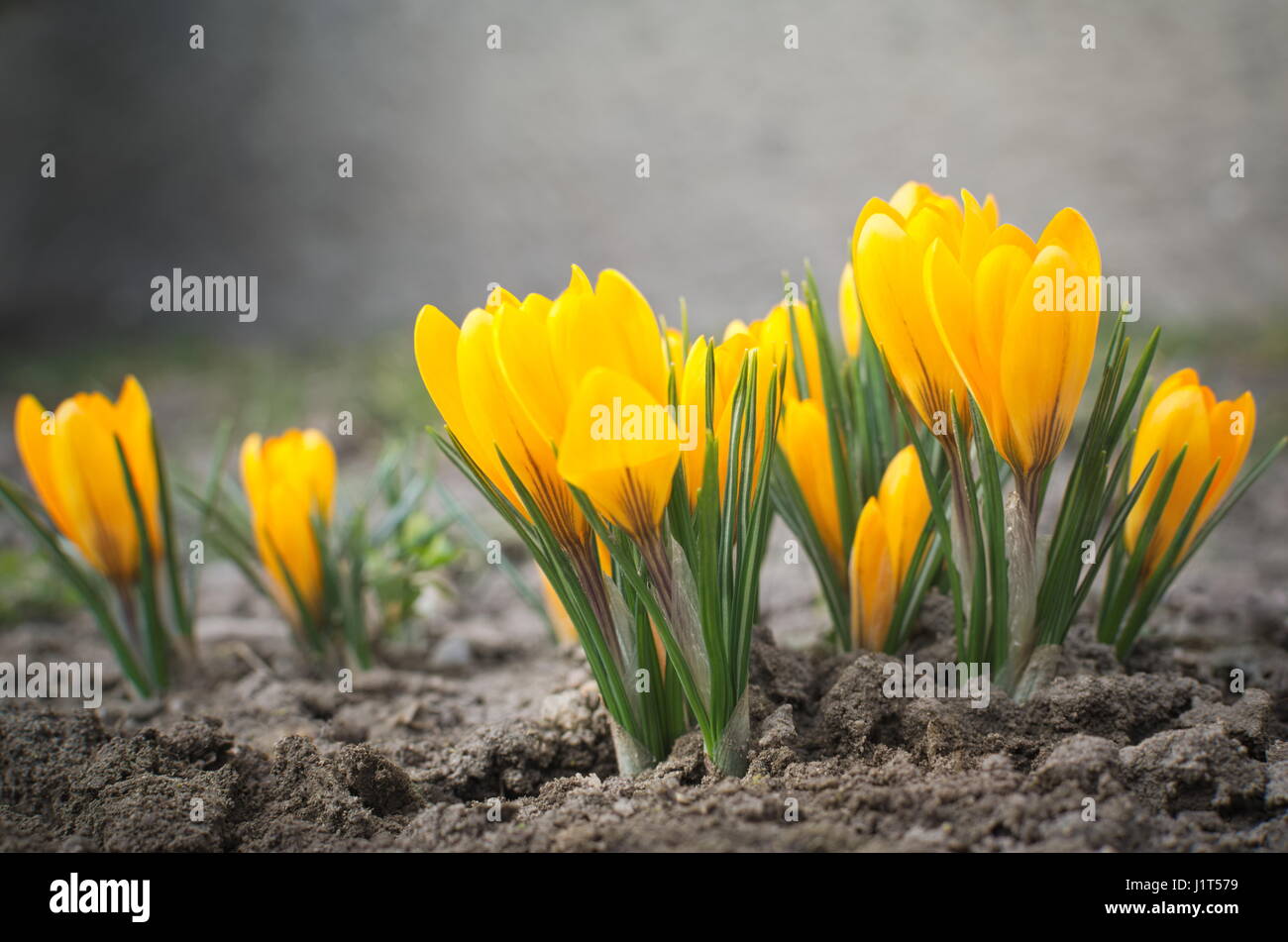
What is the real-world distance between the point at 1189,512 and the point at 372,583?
1123 millimetres

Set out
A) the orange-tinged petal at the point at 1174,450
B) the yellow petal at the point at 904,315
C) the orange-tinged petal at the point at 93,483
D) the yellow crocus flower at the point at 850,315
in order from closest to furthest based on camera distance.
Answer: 1. the yellow petal at the point at 904,315
2. the orange-tinged petal at the point at 1174,450
3. the yellow crocus flower at the point at 850,315
4. the orange-tinged petal at the point at 93,483

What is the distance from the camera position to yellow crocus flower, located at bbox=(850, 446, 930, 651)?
116 centimetres

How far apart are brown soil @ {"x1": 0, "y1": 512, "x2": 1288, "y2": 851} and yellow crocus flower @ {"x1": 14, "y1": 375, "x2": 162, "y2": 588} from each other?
0.97 ft

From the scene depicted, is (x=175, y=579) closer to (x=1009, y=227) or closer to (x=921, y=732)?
(x=921, y=732)

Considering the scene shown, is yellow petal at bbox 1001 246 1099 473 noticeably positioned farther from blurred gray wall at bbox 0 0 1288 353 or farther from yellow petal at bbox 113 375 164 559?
blurred gray wall at bbox 0 0 1288 353

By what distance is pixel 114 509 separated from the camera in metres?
1.52

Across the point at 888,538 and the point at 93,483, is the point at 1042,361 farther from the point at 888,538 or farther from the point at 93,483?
the point at 93,483

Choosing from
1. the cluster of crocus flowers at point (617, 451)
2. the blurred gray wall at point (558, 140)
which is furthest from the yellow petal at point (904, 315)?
the blurred gray wall at point (558, 140)

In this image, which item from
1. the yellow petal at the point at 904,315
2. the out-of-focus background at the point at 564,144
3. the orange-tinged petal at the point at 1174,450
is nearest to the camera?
the yellow petal at the point at 904,315

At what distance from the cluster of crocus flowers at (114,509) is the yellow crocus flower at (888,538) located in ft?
3.15

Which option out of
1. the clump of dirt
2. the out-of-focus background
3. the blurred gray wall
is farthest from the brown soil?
the blurred gray wall

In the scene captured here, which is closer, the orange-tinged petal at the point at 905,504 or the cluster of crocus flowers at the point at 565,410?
the cluster of crocus flowers at the point at 565,410

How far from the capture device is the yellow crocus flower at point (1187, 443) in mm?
1134

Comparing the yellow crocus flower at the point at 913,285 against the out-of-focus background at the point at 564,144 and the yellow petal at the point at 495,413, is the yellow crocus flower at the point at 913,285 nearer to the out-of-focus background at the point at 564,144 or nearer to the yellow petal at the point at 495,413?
the yellow petal at the point at 495,413
